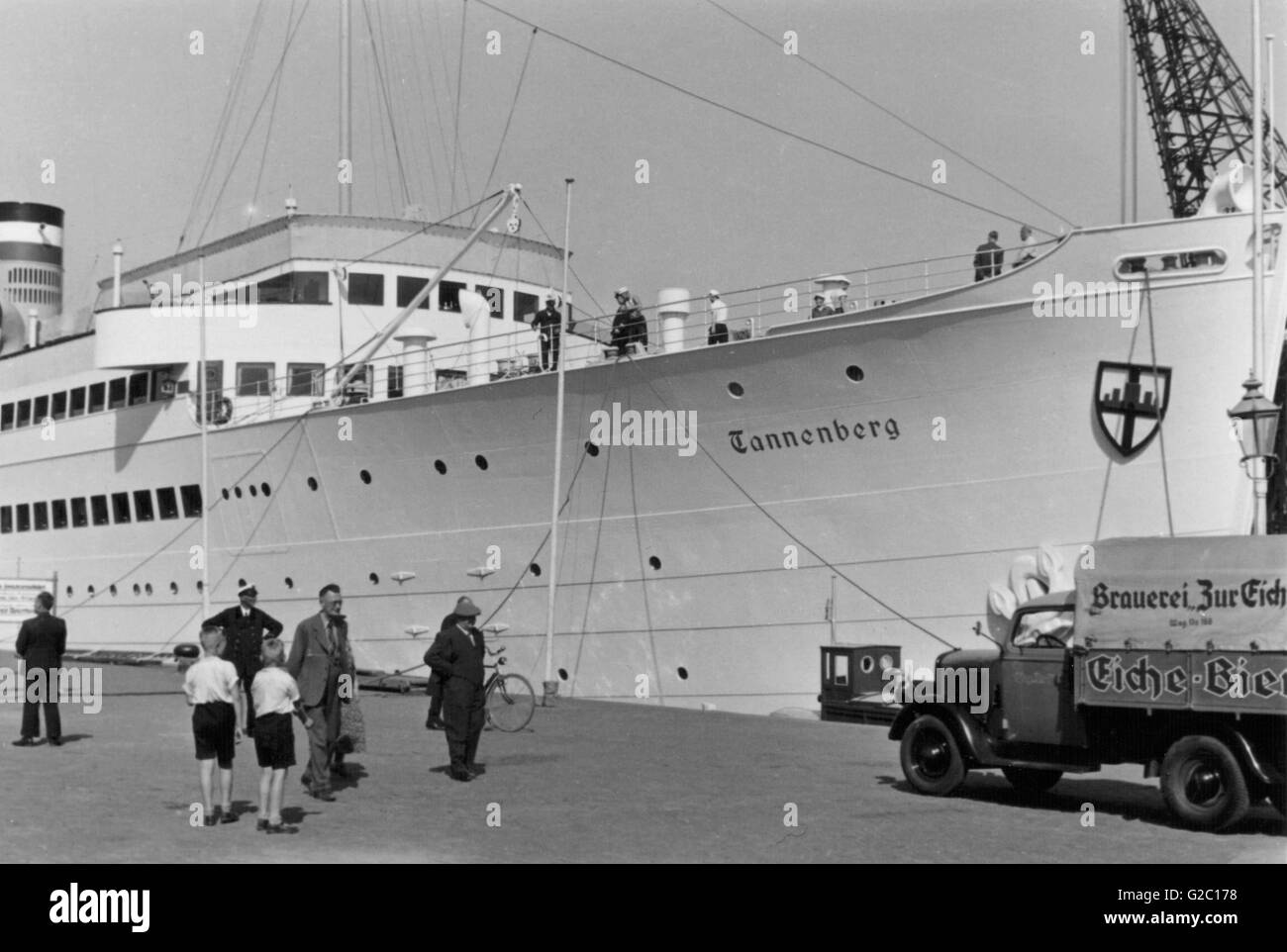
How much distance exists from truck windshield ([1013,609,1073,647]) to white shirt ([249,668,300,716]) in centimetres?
585

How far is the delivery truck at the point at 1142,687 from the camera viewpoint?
36.7ft

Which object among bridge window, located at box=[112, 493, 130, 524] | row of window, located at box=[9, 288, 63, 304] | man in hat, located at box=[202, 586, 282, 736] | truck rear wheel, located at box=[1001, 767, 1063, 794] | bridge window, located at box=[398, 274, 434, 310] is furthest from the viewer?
row of window, located at box=[9, 288, 63, 304]

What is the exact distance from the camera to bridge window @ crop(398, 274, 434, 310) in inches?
1172

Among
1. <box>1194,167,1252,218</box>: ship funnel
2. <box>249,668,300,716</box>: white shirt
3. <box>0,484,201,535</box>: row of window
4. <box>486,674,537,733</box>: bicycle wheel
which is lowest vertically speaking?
<box>486,674,537,733</box>: bicycle wheel

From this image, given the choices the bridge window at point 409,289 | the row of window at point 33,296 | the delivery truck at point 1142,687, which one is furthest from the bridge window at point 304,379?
the delivery truck at point 1142,687

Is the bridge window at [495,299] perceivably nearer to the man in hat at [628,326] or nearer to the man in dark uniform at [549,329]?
the man in dark uniform at [549,329]

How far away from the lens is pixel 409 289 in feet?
98.2

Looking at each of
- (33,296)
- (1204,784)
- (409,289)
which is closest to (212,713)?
(1204,784)

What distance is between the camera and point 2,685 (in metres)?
20.5

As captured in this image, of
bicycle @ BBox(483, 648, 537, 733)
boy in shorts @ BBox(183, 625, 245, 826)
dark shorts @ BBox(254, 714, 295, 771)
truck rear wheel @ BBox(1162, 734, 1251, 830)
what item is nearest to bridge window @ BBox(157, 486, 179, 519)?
bicycle @ BBox(483, 648, 537, 733)

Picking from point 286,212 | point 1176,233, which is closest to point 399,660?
point 286,212

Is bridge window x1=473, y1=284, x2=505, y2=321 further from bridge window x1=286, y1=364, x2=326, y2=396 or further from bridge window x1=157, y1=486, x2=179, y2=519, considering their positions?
bridge window x1=157, y1=486, x2=179, y2=519

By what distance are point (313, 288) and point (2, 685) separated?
11.1 m
